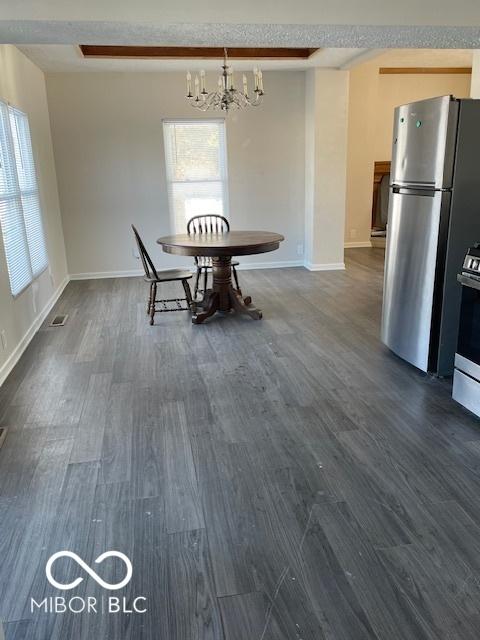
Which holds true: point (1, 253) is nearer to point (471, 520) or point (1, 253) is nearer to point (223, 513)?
point (223, 513)

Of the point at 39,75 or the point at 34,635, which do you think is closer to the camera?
the point at 34,635

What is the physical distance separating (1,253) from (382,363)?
291 cm

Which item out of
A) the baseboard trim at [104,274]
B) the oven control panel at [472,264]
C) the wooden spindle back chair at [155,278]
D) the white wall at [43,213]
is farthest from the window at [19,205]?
the oven control panel at [472,264]

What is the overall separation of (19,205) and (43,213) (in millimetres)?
1029

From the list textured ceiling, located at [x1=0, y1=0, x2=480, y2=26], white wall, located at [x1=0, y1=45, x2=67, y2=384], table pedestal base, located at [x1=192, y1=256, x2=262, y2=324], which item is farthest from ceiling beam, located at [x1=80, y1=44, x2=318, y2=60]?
textured ceiling, located at [x1=0, y1=0, x2=480, y2=26]

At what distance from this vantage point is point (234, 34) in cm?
268

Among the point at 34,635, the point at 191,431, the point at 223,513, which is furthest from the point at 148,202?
the point at 34,635

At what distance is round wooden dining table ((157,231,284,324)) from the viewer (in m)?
4.16

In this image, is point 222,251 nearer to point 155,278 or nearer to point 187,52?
point 155,278

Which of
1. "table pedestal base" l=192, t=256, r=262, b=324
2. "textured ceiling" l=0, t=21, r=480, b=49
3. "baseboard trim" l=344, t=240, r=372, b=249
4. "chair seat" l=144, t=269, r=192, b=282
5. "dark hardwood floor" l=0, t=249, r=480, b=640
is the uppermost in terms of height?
"textured ceiling" l=0, t=21, r=480, b=49

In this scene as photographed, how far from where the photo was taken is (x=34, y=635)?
150 centimetres

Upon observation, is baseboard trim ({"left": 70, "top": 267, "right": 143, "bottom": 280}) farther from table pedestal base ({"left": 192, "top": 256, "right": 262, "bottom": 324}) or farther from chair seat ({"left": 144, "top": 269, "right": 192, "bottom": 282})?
table pedestal base ({"left": 192, "top": 256, "right": 262, "bottom": 324})

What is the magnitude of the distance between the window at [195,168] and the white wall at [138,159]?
0.11 metres

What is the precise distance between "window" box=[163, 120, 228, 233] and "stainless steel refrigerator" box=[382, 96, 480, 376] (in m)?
3.52
